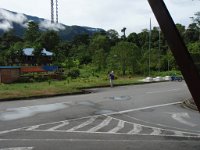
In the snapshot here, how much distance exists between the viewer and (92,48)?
246ft

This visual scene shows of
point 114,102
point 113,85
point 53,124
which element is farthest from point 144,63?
point 53,124

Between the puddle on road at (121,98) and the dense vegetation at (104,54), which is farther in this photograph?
the dense vegetation at (104,54)

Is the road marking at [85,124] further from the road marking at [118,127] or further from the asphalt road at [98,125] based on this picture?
the road marking at [118,127]

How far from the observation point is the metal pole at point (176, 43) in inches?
264

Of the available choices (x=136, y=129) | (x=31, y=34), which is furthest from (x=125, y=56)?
(x=136, y=129)

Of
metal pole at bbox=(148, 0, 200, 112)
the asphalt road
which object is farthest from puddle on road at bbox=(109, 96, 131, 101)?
metal pole at bbox=(148, 0, 200, 112)

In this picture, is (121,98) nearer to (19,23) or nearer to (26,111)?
(26,111)

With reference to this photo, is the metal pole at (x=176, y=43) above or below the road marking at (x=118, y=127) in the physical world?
above

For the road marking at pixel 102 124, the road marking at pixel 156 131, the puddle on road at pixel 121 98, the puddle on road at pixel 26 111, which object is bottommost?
the road marking at pixel 156 131

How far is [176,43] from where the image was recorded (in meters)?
6.76

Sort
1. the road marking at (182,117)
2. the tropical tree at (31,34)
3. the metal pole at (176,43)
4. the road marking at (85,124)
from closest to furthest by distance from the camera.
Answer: the metal pole at (176,43) → the road marking at (85,124) → the road marking at (182,117) → the tropical tree at (31,34)

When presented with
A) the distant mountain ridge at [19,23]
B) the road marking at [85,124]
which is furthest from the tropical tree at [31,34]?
the road marking at [85,124]

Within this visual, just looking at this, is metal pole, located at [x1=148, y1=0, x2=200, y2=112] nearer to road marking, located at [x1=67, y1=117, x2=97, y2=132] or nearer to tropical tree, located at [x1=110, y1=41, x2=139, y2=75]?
road marking, located at [x1=67, y1=117, x2=97, y2=132]

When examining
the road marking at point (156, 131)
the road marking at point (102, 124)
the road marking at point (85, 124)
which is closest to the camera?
the road marking at point (156, 131)
